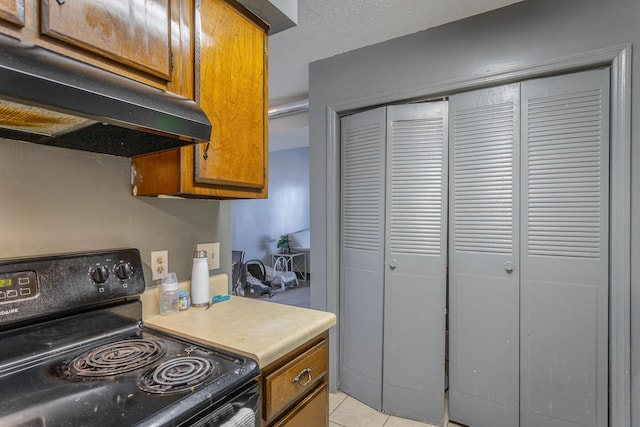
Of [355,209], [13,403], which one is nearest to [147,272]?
[13,403]

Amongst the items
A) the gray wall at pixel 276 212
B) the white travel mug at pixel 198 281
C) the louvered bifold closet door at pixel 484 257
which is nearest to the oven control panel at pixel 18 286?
the white travel mug at pixel 198 281

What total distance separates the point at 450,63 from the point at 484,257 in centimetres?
115

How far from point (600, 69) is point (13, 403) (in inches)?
98.0

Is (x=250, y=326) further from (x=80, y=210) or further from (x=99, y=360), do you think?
(x=80, y=210)

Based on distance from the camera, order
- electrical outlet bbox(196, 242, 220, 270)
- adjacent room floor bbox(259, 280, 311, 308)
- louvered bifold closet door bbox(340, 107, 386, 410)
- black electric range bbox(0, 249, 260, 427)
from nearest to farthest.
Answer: black electric range bbox(0, 249, 260, 427) → electrical outlet bbox(196, 242, 220, 270) → louvered bifold closet door bbox(340, 107, 386, 410) → adjacent room floor bbox(259, 280, 311, 308)

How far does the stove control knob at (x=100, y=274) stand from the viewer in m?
1.06

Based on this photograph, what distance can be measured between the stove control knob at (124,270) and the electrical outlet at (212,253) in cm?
34

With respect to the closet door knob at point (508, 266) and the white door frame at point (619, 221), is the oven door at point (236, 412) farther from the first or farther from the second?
the white door frame at point (619, 221)

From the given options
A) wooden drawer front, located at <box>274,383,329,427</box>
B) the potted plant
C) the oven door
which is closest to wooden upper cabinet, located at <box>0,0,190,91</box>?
the oven door

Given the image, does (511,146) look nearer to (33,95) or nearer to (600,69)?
(600,69)

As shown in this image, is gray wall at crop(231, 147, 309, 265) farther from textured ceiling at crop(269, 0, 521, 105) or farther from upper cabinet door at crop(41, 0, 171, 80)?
upper cabinet door at crop(41, 0, 171, 80)

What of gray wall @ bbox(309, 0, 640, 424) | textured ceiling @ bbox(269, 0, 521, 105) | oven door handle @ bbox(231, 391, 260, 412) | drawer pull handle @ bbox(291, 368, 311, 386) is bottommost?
drawer pull handle @ bbox(291, 368, 311, 386)

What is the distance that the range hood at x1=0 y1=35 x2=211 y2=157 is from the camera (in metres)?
0.59

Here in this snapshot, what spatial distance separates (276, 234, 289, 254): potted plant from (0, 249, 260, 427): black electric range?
5.57 metres
